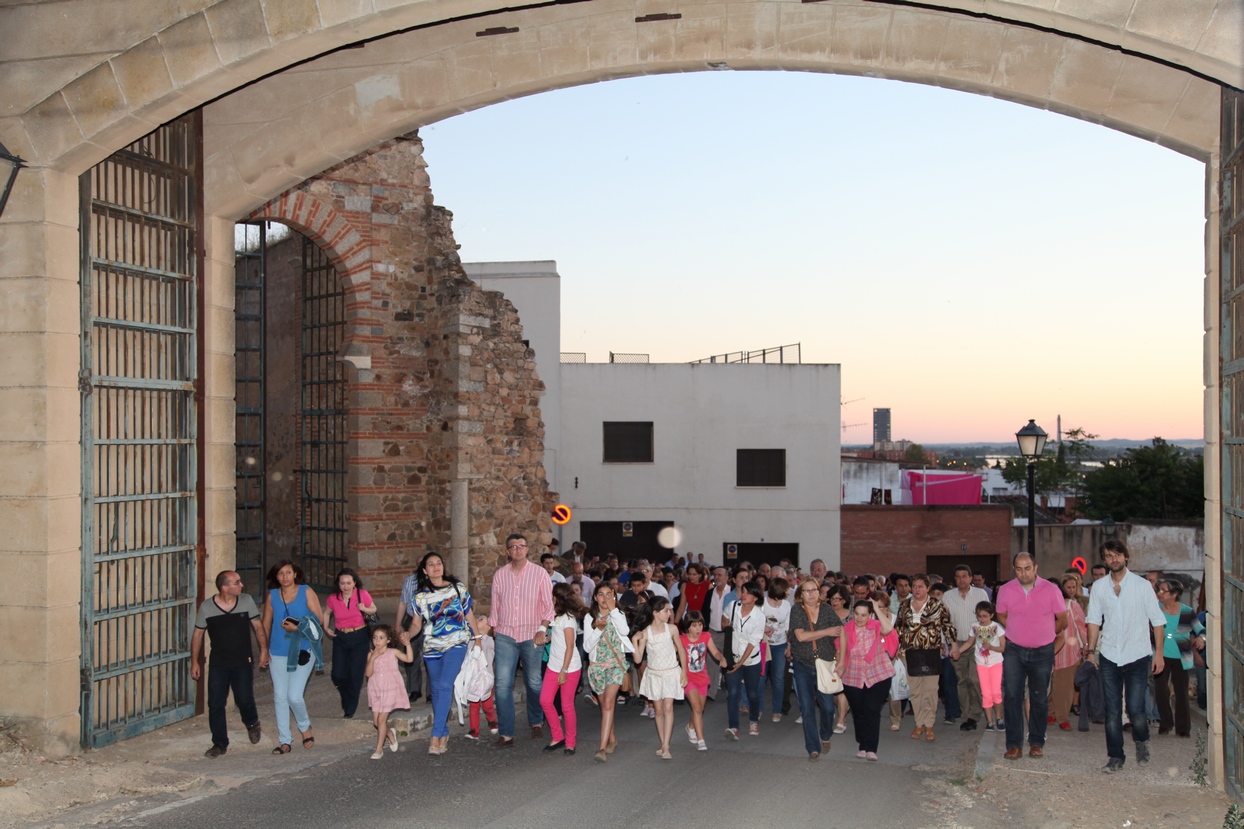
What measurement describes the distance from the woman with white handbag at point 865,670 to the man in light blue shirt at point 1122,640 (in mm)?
1506

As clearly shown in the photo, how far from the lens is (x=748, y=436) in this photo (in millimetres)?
31766

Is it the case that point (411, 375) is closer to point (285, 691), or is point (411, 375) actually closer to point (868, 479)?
point (285, 691)

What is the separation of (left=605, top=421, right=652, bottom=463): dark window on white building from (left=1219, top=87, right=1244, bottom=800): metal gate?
24.9 meters

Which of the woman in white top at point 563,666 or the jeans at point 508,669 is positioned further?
the jeans at point 508,669

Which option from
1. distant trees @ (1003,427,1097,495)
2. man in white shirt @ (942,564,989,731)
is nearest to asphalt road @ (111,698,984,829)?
man in white shirt @ (942,564,989,731)

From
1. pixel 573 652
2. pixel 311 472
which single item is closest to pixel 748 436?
pixel 311 472

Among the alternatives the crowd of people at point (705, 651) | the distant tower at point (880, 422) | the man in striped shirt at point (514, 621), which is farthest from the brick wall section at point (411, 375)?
the distant tower at point (880, 422)

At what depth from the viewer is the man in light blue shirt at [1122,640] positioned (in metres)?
7.86

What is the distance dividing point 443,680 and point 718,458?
23.6m

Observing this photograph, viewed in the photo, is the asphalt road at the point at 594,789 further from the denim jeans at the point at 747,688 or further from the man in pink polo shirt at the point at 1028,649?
the man in pink polo shirt at the point at 1028,649

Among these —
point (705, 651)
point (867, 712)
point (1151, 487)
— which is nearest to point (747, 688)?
point (705, 651)

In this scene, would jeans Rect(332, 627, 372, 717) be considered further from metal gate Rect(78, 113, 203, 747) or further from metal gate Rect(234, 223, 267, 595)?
metal gate Rect(234, 223, 267, 595)

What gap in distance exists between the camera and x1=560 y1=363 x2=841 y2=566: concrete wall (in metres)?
31.7

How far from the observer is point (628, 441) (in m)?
32.0
